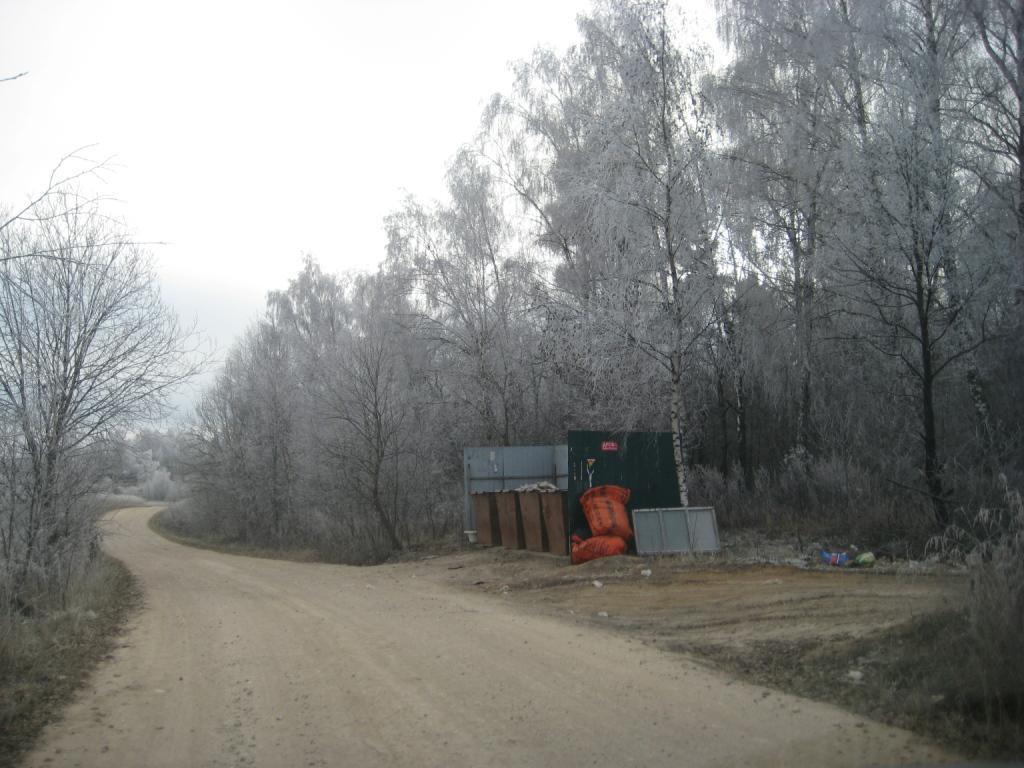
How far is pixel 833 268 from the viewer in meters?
14.1

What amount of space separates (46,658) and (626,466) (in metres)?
11.3

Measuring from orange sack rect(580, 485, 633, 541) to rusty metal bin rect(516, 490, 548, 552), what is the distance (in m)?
2.07

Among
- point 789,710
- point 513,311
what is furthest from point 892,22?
point 789,710

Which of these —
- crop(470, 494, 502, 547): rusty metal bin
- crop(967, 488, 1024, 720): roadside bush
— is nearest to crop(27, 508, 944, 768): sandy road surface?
crop(967, 488, 1024, 720): roadside bush

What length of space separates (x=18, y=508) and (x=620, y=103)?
13.4m

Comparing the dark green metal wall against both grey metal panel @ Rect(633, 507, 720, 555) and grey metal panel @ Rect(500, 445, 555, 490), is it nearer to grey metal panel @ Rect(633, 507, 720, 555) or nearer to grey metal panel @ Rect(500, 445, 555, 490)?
grey metal panel @ Rect(633, 507, 720, 555)

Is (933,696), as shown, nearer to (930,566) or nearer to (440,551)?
(930,566)

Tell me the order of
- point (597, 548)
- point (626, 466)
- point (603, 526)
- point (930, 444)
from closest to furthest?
point (930, 444) < point (597, 548) < point (603, 526) < point (626, 466)

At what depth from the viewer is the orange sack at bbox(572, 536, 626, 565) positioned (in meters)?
15.1

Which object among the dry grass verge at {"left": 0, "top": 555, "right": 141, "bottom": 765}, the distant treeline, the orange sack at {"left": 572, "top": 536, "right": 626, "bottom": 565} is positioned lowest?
the orange sack at {"left": 572, "top": 536, "right": 626, "bottom": 565}

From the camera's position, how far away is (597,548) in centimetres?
1518

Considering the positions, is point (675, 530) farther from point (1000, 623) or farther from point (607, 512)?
point (1000, 623)

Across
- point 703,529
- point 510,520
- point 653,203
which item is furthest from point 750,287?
point 510,520

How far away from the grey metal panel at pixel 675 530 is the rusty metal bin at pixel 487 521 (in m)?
5.44
